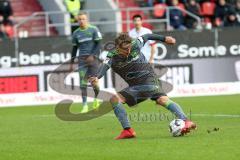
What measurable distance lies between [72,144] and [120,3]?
19.5 meters

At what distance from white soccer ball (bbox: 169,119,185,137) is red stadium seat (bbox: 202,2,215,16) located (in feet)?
60.7

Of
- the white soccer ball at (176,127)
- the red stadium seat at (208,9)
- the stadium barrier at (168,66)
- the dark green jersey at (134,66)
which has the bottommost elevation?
the stadium barrier at (168,66)

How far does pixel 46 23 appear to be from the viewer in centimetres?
2780

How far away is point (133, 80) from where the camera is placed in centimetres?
1327

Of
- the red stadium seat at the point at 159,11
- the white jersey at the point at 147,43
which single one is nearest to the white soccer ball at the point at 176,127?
the white jersey at the point at 147,43

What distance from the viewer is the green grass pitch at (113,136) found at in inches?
436

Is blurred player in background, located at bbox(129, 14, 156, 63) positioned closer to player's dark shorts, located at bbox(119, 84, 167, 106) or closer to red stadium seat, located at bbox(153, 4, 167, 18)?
player's dark shorts, located at bbox(119, 84, 167, 106)

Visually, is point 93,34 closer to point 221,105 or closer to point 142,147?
point 221,105

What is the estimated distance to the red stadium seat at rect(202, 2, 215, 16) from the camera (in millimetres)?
30984

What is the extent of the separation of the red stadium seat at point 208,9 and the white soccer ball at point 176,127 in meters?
18.5

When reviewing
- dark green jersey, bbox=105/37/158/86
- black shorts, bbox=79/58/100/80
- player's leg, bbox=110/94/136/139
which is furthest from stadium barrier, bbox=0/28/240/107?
player's leg, bbox=110/94/136/139

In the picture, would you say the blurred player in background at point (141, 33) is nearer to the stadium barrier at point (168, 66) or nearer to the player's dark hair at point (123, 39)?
the stadium barrier at point (168, 66)

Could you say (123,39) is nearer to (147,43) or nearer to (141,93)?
(141,93)

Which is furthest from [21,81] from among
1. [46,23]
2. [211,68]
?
[211,68]
